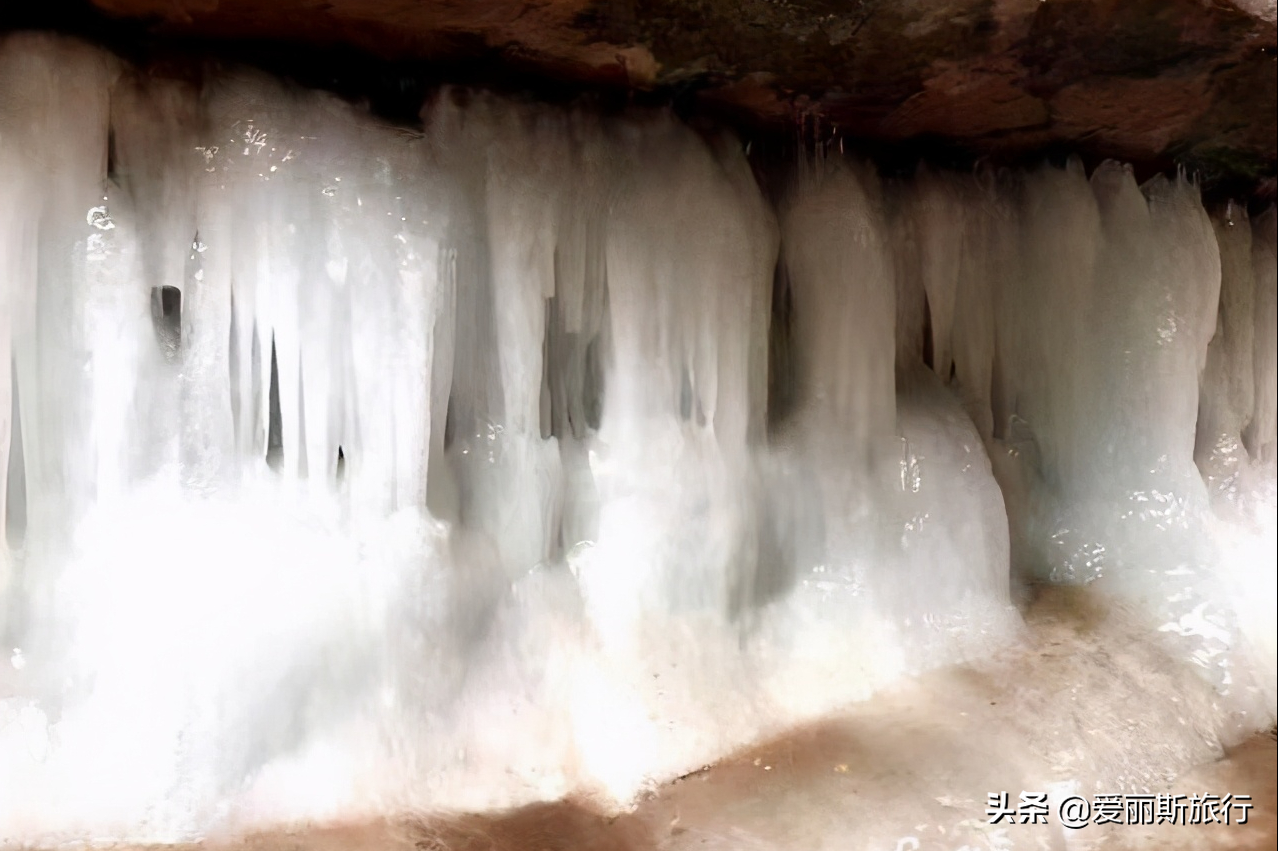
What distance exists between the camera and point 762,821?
7.79 ft

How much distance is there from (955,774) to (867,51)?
6.46 feet

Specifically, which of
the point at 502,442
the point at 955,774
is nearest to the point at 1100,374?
the point at 955,774

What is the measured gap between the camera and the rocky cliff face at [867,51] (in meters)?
2.20

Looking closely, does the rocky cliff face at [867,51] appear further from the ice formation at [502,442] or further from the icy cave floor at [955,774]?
the icy cave floor at [955,774]

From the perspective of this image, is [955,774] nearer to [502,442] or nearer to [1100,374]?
[502,442]

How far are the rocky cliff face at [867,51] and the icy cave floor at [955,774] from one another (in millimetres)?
1767

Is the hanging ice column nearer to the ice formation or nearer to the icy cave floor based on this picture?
the ice formation

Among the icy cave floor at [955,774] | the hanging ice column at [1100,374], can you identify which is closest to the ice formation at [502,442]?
the hanging ice column at [1100,374]

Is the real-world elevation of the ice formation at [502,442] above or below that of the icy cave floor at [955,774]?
above

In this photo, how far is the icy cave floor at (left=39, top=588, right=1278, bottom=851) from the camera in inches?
90.4

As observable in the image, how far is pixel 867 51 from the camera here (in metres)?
2.49

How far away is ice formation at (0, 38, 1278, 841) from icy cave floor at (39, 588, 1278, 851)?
0.38 feet

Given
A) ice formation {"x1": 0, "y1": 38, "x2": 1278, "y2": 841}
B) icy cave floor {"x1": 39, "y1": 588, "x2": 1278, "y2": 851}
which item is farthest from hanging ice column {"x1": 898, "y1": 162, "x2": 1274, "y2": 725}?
icy cave floor {"x1": 39, "y1": 588, "x2": 1278, "y2": 851}

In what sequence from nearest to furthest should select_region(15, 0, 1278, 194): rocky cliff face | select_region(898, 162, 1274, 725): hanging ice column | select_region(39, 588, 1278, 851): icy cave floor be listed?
select_region(15, 0, 1278, 194): rocky cliff face
select_region(39, 588, 1278, 851): icy cave floor
select_region(898, 162, 1274, 725): hanging ice column
